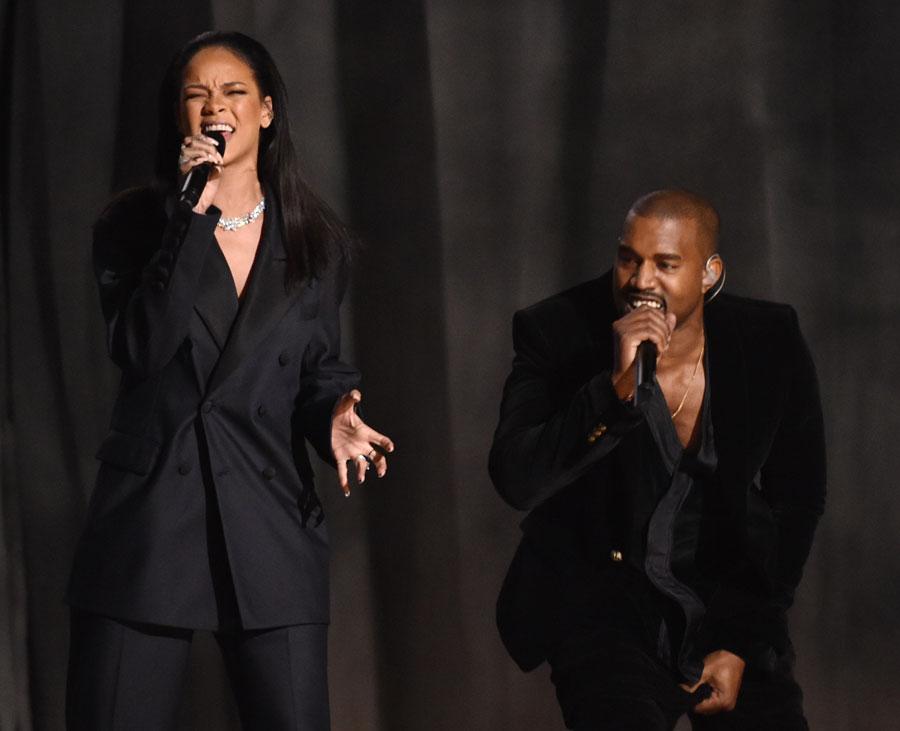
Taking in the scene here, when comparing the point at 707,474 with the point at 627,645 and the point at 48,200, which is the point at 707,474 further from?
the point at 48,200

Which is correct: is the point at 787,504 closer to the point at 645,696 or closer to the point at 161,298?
the point at 645,696

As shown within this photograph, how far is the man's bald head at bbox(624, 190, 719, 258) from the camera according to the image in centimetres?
232

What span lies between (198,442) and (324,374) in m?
0.25

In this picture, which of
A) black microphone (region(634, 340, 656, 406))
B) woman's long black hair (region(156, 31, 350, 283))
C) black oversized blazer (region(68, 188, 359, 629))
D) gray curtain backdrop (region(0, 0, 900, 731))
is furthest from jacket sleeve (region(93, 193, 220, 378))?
gray curtain backdrop (region(0, 0, 900, 731))

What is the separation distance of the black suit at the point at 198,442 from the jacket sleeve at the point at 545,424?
0.29 meters

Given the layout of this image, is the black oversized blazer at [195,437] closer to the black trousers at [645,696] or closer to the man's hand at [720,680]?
the black trousers at [645,696]

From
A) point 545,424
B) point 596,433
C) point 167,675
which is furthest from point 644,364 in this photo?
point 167,675

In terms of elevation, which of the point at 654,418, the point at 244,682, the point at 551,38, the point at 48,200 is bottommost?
the point at 244,682

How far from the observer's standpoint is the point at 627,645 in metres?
2.29

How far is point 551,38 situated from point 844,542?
1393 millimetres

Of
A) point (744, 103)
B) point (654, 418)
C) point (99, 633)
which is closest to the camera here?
point (99, 633)

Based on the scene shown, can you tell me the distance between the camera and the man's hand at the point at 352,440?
219 centimetres

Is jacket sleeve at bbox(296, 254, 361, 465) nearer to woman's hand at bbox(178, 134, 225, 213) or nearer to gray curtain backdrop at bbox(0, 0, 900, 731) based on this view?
woman's hand at bbox(178, 134, 225, 213)

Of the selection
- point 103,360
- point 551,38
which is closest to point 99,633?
point 103,360
